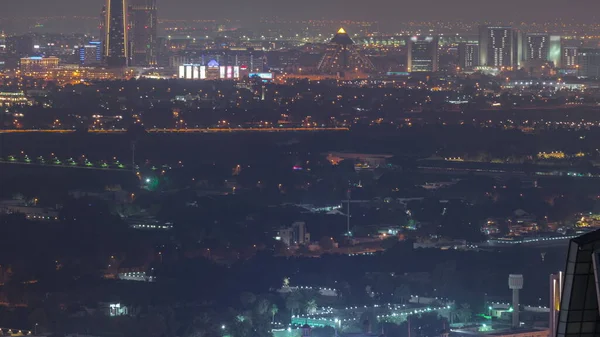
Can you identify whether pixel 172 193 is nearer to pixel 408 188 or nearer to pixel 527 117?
pixel 408 188

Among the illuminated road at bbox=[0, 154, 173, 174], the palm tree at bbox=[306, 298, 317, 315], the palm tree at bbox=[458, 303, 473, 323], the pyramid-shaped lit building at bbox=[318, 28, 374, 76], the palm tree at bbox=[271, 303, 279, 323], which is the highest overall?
the palm tree at bbox=[271, 303, 279, 323]

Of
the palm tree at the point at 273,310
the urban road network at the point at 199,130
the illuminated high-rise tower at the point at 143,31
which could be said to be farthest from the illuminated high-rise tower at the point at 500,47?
the palm tree at the point at 273,310

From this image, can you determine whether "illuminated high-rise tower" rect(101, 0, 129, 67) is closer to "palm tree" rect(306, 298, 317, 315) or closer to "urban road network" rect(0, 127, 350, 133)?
"urban road network" rect(0, 127, 350, 133)

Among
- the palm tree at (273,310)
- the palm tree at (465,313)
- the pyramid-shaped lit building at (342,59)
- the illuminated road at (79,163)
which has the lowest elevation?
the pyramid-shaped lit building at (342,59)

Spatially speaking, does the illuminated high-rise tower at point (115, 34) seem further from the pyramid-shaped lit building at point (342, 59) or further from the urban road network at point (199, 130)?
the urban road network at point (199, 130)

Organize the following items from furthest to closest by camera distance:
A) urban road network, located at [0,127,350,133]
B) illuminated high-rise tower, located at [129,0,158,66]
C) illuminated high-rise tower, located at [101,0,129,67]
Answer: illuminated high-rise tower, located at [129,0,158,66], illuminated high-rise tower, located at [101,0,129,67], urban road network, located at [0,127,350,133]

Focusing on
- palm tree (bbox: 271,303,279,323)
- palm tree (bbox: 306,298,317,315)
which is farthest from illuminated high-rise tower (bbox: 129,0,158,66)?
palm tree (bbox: 271,303,279,323)
